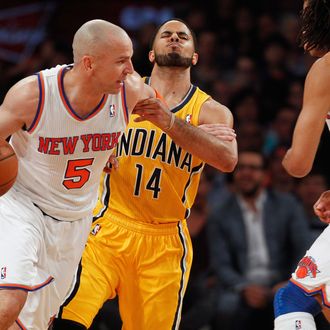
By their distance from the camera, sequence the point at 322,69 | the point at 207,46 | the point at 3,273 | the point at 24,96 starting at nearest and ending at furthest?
1. the point at 322,69
2. the point at 3,273
3. the point at 24,96
4. the point at 207,46

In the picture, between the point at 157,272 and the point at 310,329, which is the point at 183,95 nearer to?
the point at 157,272

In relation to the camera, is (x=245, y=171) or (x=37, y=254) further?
(x=245, y=171)

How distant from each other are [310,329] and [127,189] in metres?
1.77

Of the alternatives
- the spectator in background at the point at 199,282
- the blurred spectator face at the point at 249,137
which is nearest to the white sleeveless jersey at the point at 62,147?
the spectator in background at the point at 199,282

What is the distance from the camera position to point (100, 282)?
18.0ft

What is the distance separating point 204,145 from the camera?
5496mm

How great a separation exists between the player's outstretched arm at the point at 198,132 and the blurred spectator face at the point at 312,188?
2.77m

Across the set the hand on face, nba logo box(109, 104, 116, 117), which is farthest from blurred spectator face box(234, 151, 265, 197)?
nba logo box(109, 104, 116, 117)

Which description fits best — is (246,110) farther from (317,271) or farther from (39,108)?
(317,271)

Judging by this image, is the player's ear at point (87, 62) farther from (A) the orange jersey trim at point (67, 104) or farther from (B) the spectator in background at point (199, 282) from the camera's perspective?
(B) the spectator in background at point (199, 282)

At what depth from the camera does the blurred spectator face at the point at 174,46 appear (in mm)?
5926

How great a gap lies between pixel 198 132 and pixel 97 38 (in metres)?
0.97

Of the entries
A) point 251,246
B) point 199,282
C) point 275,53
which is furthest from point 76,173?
point 275,53

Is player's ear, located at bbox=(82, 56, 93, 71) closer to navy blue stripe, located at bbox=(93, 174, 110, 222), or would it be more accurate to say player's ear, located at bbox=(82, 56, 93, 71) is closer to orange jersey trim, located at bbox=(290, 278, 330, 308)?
navy blue stripe, located at bbox=(93, 174, 110, 222)
